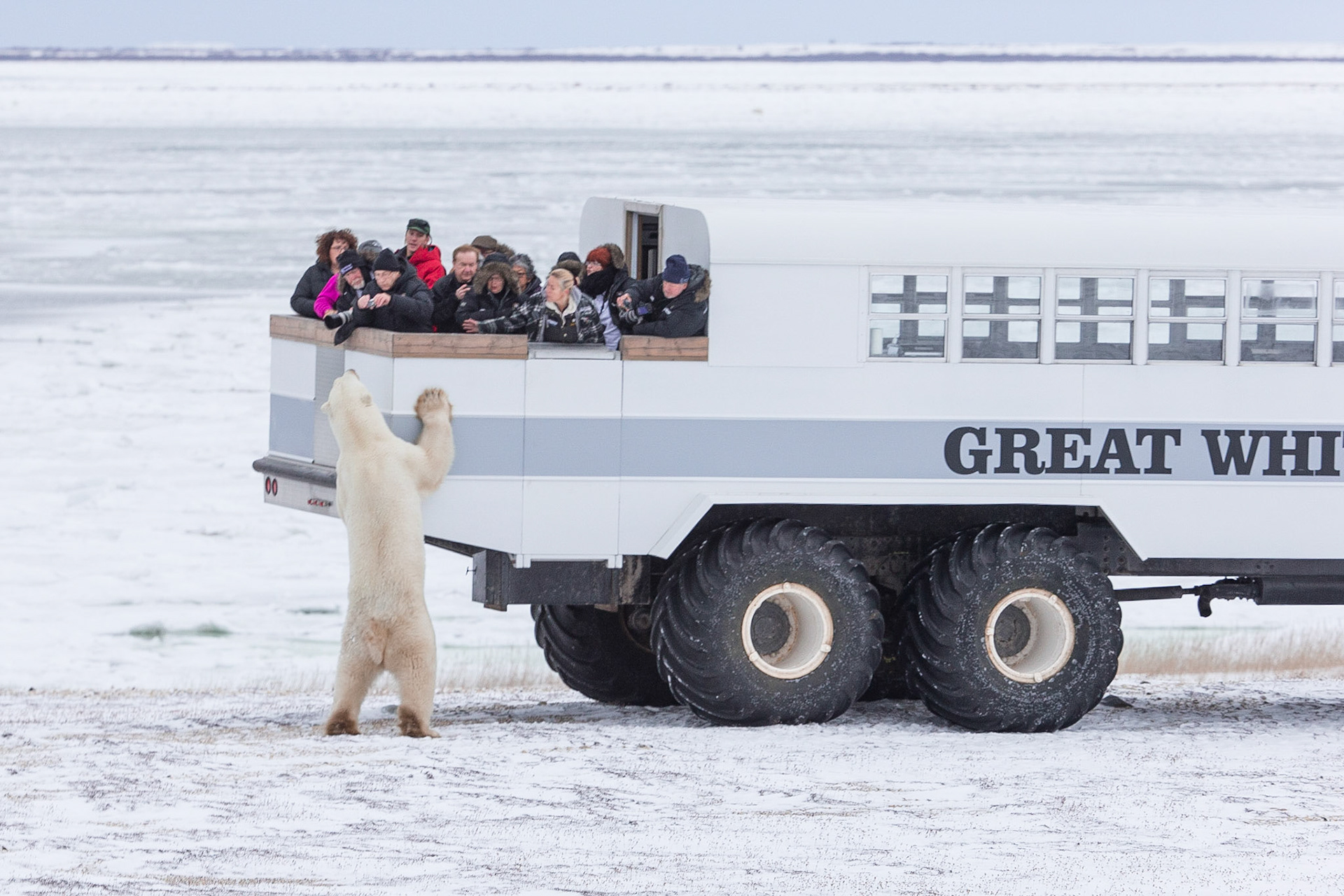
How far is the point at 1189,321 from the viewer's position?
32.1ft

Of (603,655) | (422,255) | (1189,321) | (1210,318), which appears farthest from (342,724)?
(1210,318)

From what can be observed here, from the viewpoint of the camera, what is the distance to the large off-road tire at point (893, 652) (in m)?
9.90

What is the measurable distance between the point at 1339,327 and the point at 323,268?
504 cm

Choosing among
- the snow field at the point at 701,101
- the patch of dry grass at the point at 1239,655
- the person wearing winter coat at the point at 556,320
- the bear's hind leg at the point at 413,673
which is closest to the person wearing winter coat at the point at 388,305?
the person wearing winter coat at the point at 556,320

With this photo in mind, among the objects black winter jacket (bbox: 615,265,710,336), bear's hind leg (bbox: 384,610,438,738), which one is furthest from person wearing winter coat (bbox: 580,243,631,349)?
bear's hind leg (bbox: 384,610,438,738)

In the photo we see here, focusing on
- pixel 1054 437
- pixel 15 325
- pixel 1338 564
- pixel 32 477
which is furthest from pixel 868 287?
pixel 15 325

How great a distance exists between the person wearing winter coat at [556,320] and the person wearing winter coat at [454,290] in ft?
0.86

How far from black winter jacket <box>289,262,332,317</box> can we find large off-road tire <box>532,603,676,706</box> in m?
2.02

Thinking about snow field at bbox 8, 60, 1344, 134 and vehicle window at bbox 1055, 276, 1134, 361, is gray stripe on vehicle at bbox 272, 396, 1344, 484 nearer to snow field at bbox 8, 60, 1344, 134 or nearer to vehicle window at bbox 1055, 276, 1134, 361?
vehicle window at bbox 1055, 276, 1134, 361

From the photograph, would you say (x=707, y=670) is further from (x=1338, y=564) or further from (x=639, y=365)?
(x=1338, y=564)

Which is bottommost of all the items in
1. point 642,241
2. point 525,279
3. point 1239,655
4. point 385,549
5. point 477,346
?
point 1239,655

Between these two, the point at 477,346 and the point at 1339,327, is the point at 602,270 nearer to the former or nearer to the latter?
the point at 477,346

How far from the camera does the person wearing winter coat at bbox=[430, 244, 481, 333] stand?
9781 mm

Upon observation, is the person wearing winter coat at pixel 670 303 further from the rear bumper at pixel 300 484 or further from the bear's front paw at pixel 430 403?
the rear bumper at pixel 300 484
